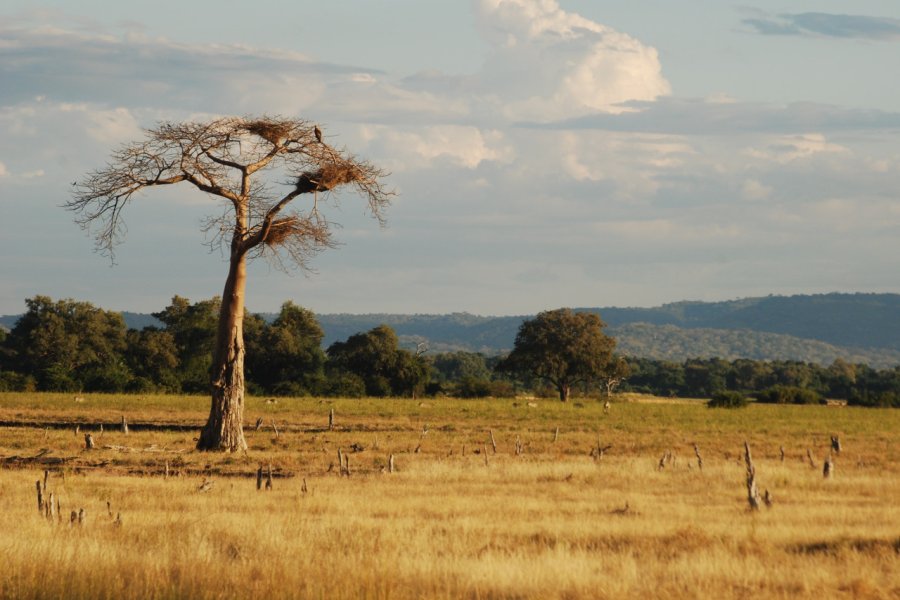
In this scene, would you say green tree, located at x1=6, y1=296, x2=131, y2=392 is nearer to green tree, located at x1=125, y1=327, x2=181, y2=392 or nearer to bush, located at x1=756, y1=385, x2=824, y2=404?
green tree, located at x1=125, y1=327, x2=181, y2=392

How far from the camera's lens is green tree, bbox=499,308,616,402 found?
77.2m

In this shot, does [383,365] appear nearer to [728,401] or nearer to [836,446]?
[728,401]

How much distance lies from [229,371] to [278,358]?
51964 mm

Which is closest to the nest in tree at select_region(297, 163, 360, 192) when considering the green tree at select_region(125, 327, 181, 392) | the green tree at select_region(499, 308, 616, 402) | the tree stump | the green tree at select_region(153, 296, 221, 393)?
the tree stump

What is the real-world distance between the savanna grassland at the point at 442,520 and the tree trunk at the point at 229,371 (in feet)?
2.55

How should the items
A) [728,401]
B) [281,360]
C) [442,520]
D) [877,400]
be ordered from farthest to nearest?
[281,360], [877,400], [728,401], [442,520]

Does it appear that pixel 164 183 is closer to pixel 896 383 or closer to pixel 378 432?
pixel 378 432

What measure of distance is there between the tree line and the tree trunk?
40.4 m

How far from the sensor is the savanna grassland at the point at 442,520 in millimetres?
12094

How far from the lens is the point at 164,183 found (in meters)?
31.5

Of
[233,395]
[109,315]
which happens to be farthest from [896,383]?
[233,395]

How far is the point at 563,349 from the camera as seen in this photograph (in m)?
77.6

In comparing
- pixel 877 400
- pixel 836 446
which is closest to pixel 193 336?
pixel 877 400

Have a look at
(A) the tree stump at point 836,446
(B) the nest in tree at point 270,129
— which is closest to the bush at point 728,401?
(A) the tree stump at point 836,446
